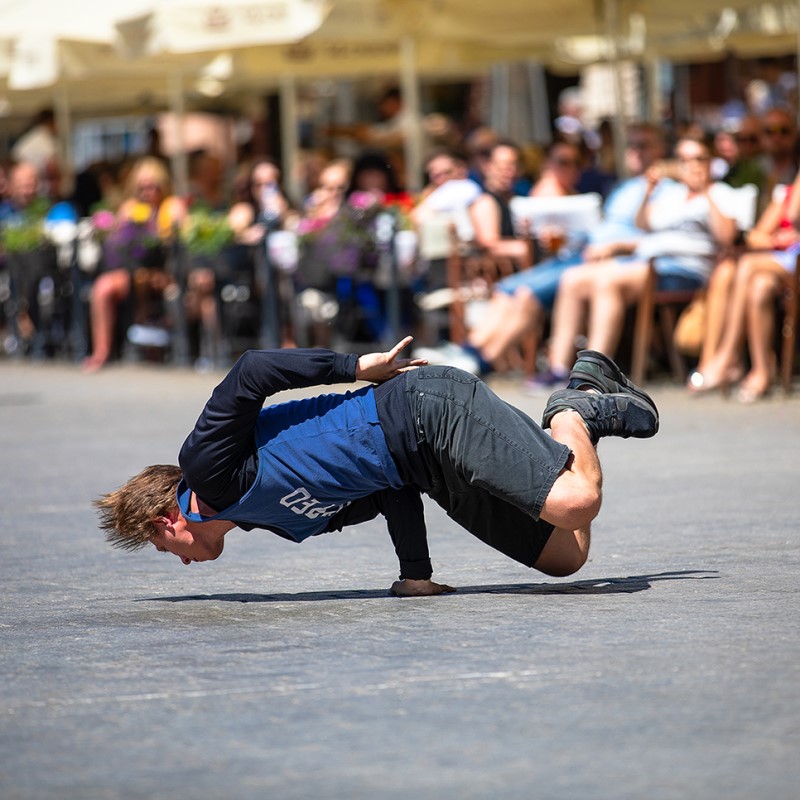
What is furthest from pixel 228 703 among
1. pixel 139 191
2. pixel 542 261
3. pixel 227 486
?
pixel 139 191

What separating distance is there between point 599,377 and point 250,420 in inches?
51.8

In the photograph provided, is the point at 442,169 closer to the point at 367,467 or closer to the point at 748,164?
the point at 748,164

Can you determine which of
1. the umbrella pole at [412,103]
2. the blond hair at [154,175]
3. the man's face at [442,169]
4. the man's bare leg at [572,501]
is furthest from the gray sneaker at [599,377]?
the blond hair at [154,175]

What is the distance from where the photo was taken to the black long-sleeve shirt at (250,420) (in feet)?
17.8

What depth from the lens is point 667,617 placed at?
17.4 ft

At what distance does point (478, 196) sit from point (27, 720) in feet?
30.9

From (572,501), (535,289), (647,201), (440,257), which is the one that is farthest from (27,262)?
(572,501)

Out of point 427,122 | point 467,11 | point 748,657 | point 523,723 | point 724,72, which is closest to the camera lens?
point 523,723

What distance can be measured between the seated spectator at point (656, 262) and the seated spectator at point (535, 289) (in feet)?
0.41

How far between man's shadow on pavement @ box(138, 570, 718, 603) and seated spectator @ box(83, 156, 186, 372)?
10040 millimetres

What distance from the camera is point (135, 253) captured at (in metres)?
16.2

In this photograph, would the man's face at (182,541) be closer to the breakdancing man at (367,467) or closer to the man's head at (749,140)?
the breakdancing man at (367,467)

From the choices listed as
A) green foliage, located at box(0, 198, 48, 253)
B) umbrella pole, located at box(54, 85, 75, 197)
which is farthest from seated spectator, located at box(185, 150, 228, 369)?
umbrella pole, located at box(54, 85, 75, 197)

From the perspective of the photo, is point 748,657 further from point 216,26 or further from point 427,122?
point 427,122
